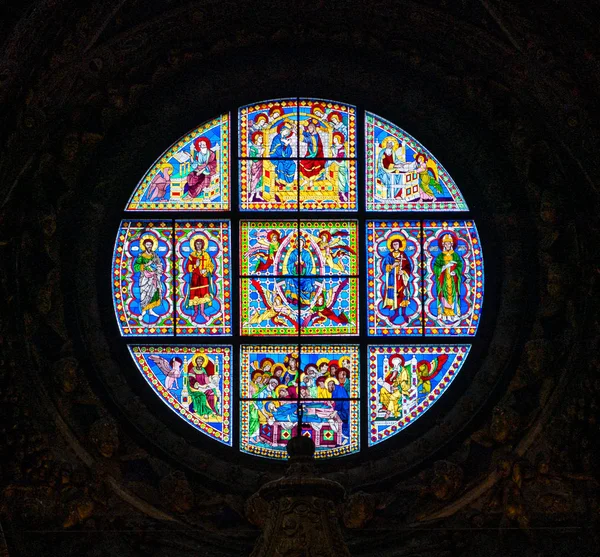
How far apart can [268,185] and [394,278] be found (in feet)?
4.02

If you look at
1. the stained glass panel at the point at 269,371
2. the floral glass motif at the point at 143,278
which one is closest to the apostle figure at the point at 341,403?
the stained glass panel at the point at 269,371

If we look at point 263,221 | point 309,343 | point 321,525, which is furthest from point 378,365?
point 321,525

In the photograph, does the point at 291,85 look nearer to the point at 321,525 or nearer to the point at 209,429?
the point at 209,429

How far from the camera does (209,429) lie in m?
14.1

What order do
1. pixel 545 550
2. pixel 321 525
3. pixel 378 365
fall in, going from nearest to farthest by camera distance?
pixel 321 525, pixel 545 550, pixel 378 365

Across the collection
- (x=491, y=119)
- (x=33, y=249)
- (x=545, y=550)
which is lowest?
(x=545, y=550)

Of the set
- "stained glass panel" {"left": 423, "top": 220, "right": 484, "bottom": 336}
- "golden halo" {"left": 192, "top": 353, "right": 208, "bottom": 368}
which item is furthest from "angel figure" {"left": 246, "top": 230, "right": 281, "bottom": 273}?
"stained glass panel" {"left": 423, "top": 220, "right": 484, "bottom": 336}

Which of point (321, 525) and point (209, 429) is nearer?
point (321, 525)

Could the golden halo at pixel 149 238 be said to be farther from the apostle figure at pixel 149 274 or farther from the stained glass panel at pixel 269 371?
the stained glass panel at pixel 269 371

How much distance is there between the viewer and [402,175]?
14680 millimetres

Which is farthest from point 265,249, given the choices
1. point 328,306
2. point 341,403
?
point 341,403

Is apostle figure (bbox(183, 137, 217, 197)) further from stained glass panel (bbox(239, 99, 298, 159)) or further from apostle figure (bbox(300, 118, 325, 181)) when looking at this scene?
apostle figure (bbox(300, 118, 325, 181))

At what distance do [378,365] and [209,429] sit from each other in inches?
53.8

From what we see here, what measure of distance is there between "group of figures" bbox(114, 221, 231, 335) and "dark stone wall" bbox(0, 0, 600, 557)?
177 mm
